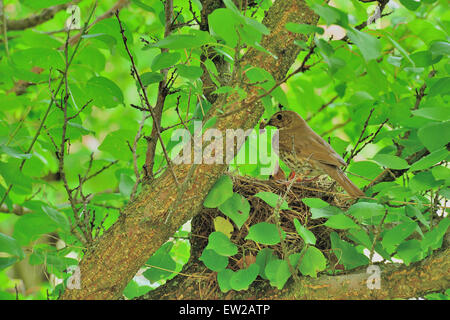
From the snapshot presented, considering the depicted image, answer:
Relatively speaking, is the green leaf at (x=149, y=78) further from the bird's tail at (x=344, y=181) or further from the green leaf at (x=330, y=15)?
the bird's tail at (x=344, y=181)

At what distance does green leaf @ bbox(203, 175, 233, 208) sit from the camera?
7.95 feet

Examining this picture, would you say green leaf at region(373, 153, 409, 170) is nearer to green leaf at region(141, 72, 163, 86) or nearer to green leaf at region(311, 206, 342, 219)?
green leaf at region(311, 206, 342, 219)

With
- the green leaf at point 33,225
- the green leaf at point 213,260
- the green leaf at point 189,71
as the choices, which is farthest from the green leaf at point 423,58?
the green leaf at point 33,225

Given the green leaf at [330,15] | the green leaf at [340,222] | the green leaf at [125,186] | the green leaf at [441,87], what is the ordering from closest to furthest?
the green leaf at [330,15], the green leaf at [340,222], the green leaf at [441,87], the green leaf at [125,186]

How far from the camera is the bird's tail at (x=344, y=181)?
290cm

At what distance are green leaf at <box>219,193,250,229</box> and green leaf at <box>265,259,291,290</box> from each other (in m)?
0.23

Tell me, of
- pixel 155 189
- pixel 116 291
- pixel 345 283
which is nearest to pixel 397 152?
pixel 345 283

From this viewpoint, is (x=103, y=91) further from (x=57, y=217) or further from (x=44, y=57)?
(x=57, y=217)

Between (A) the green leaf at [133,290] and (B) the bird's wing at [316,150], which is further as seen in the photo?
(B) the bird's wing at [316,150]

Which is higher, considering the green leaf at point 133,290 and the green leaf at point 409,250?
the green leaf at point 409,250

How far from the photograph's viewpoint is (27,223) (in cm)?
294

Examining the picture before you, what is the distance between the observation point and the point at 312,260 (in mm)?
2297

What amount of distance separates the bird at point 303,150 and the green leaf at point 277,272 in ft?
2.86
